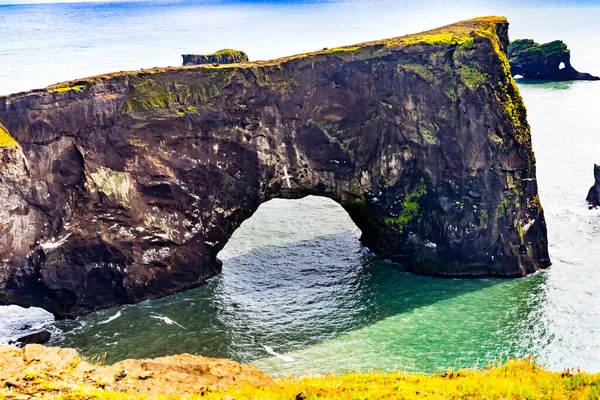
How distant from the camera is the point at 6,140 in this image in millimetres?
41750

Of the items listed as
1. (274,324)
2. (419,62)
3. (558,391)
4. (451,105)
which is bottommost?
(274,324)

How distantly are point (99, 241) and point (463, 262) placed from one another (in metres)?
28.6

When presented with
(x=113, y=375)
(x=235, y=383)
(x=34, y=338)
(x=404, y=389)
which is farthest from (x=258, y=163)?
(x=404, y=389)

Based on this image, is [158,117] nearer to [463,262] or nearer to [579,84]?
[463,262]

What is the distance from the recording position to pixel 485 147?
155 ft

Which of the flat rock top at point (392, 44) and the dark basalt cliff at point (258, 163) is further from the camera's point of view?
the flat rock top at point (392, 44)

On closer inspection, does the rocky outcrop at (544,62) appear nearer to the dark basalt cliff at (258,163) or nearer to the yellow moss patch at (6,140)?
the dark basalt cliff at (258,163)

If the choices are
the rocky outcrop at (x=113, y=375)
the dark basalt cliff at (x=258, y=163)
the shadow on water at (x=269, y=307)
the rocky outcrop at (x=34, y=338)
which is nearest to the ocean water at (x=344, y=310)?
the shadow on water at (x=269, y=307)

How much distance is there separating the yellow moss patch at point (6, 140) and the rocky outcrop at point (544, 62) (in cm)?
11392

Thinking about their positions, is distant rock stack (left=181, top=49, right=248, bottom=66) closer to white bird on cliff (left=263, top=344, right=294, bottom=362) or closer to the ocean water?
the ocean water

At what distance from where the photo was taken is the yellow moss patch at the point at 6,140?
41.6m

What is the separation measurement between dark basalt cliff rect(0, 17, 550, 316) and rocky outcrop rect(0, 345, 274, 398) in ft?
68.8

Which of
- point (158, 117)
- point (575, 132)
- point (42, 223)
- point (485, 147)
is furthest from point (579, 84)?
point (42, 223)

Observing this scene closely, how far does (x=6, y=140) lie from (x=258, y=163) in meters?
18.7
